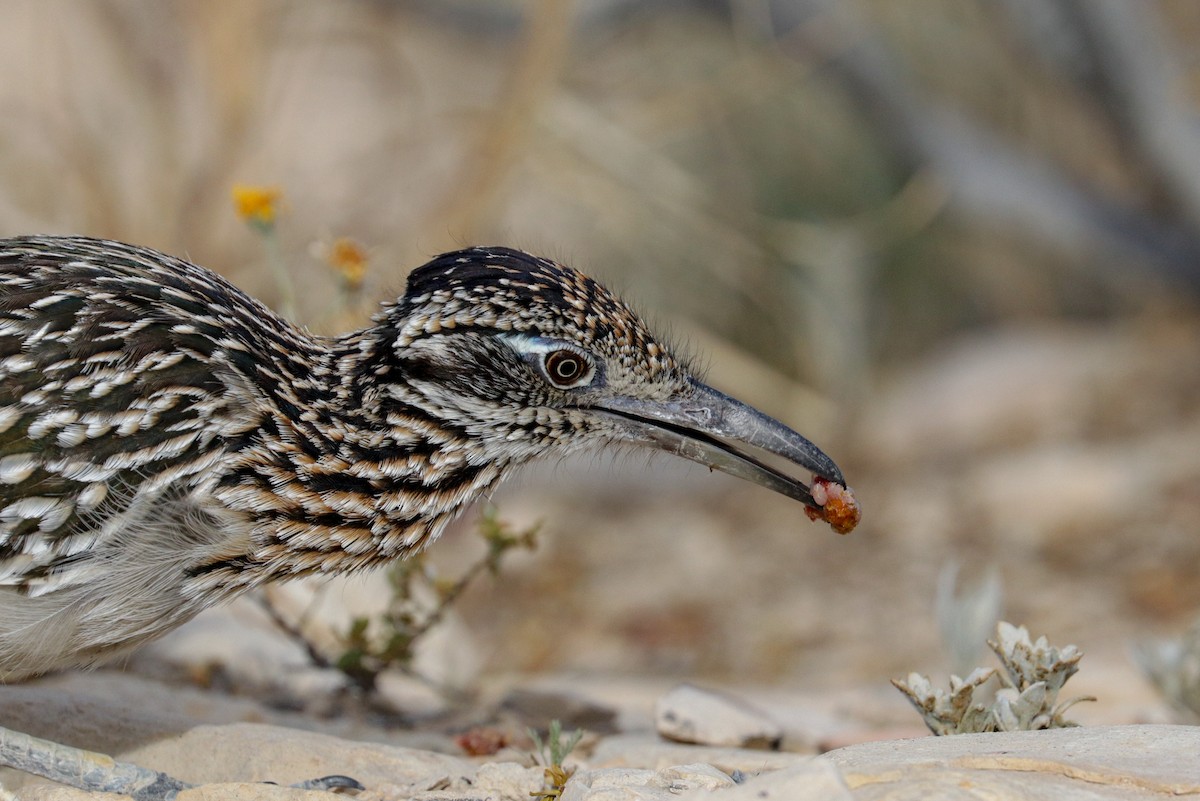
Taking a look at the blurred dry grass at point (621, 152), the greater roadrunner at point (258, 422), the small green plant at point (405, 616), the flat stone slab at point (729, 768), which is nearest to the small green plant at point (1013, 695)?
the flat stone slab at point (729, 768)

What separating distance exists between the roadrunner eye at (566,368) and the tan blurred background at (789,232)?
8.93ft

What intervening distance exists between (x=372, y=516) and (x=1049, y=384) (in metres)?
7.59

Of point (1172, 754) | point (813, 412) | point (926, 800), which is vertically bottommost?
point (926, 800)

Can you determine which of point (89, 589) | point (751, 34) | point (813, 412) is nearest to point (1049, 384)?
point (813, 412)

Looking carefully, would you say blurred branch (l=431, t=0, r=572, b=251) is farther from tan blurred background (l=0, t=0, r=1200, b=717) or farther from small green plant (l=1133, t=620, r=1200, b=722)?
small green plant (l=1133, t=620, r=1200, b=722)

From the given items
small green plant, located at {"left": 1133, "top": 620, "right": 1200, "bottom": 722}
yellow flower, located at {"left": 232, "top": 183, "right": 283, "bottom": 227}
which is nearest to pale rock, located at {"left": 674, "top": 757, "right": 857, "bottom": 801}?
small green plant, located at {"left": 1133, "top": 620, "right": 1200, "bottom": 722}

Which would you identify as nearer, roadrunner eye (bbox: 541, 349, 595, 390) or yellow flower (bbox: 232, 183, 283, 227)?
roadrunner eye (bbox: 541, 349, 595, 390)

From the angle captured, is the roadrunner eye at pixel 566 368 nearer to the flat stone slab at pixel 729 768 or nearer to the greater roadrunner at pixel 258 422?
the greater roadrunner at pixel 258 422

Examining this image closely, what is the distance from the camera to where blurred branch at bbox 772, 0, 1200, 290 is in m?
9.66

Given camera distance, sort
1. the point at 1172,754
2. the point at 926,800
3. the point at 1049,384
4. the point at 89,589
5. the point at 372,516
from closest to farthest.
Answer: the point at 926,800 < the point at 1172,754 < the point at 89,589 < the point at 372,516 < the point at 1049,384

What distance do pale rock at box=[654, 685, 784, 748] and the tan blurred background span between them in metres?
2.11

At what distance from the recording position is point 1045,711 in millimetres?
3631

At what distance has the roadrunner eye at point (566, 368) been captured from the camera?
3889 millimetres

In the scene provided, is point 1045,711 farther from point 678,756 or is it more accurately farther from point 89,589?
point 89,589
